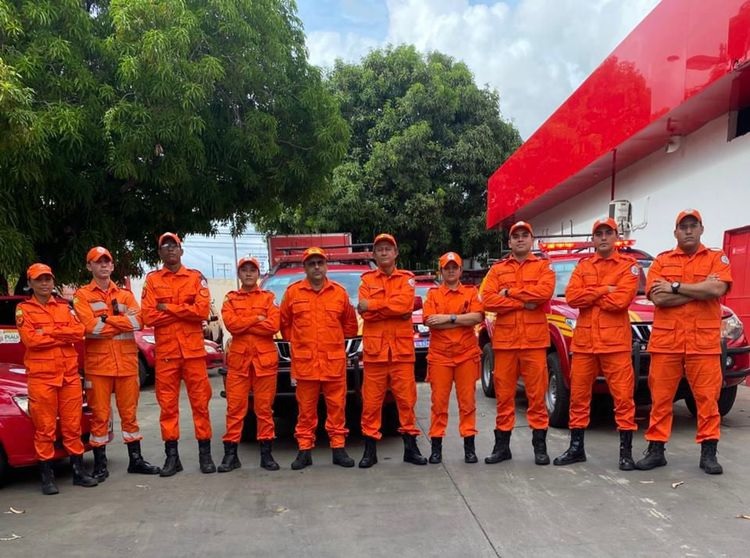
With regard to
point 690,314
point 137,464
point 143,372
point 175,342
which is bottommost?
point 143,372

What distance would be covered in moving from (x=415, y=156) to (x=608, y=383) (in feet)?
47.2

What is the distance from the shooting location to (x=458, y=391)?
505cm

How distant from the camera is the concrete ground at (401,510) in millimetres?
3547

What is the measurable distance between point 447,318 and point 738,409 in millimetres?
4271

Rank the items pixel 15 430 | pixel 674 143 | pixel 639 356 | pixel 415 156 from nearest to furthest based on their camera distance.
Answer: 1. pixel 15 430
2. pixel 639 356
3. pixel 674 143
4. pixel 415 156

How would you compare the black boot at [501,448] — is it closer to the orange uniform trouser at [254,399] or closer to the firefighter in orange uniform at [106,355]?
the orange uniform trouser at [254,399]

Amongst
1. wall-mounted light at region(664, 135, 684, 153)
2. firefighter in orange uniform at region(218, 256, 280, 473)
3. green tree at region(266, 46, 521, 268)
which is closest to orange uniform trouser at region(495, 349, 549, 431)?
firefighter in orange uniform at region(218, 256, 280, 473)

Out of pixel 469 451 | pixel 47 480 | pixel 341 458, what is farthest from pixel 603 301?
pixel 47 480

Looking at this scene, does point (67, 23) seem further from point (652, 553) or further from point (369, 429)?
point (652, 553)

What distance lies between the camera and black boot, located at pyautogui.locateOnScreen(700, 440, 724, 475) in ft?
15.2

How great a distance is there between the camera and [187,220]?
1088cm

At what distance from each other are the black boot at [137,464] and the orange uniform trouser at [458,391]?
239 centimetres

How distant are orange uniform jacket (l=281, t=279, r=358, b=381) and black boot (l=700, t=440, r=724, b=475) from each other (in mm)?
2913

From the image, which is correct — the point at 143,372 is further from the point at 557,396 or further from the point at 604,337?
the point at 604,337
